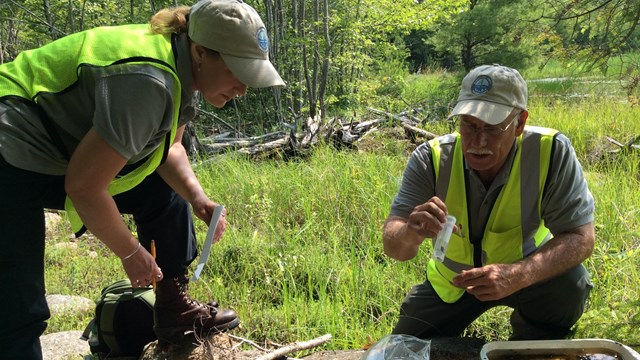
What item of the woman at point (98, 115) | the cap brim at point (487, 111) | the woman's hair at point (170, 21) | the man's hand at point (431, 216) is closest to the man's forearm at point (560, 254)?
the man's hand at point (431, 216)

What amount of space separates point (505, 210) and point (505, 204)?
0.09 feet

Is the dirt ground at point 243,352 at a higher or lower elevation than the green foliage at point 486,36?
lower

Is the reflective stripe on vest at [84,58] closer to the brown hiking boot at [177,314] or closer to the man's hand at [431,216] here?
the brown hiking boot at [177,314]

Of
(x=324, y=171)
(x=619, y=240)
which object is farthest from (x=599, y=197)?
(x=324, y=171)

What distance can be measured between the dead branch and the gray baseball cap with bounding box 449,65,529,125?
1260 millimetres

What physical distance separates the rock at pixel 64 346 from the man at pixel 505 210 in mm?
1796

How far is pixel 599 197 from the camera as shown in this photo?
3484 mm

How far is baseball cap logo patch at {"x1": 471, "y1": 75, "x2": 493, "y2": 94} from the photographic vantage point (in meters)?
1.95

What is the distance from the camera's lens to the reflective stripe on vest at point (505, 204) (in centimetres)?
197

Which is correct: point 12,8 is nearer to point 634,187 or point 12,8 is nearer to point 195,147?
point 195,147

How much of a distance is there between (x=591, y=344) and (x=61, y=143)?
1.95 metres

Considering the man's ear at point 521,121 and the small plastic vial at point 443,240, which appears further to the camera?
the man's ear at point 521,121

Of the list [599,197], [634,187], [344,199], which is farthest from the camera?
[344,199]

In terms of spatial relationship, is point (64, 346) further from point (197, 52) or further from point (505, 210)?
point (505, 210)
